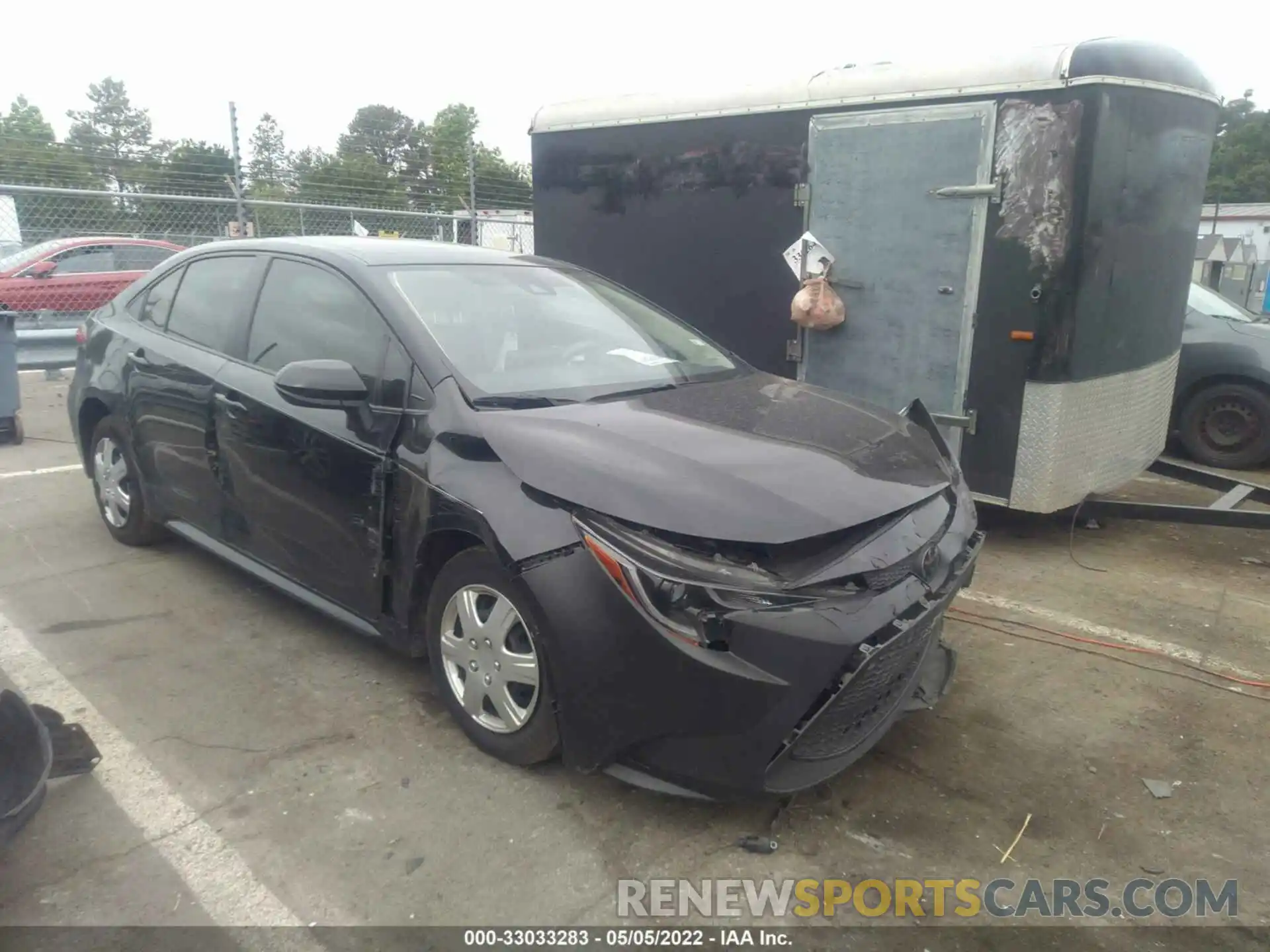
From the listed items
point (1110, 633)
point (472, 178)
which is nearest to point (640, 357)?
point (1110, 633)

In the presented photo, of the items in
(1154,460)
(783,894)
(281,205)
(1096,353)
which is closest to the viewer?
(783,894)

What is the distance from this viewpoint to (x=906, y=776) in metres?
3.17

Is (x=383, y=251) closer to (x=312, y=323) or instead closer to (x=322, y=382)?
(x=312, y=323)

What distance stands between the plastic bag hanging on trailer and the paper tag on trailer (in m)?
0.04

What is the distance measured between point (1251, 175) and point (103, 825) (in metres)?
57.4

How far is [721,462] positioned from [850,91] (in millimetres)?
3525

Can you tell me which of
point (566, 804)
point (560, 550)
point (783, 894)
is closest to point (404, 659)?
point (566, 804)

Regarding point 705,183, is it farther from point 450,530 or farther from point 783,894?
point 783,894

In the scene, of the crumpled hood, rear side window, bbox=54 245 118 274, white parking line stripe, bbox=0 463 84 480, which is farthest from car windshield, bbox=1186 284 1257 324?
rear side window, bbox=54 245 118 274

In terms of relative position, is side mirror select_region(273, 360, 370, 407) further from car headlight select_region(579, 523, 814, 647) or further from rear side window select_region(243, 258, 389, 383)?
car headlight select_region(579, 523, 814, 647)

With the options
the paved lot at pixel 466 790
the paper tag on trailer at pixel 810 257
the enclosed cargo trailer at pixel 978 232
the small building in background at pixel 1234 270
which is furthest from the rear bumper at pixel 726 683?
the small building in background at pixel 1234 270

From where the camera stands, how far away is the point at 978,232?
5.09 m

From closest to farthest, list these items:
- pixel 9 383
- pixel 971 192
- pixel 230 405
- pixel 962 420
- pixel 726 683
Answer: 1. pixel 726 683
2. pixel 230 405
3. pixel 971 192
4. pixel 962 420
5. pixel 9 383

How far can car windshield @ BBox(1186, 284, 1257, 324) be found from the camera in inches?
318
